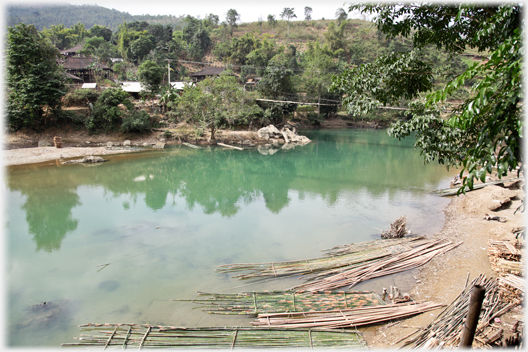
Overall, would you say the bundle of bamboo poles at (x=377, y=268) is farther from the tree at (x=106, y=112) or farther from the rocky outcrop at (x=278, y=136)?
the tree at (x=106, y=112)

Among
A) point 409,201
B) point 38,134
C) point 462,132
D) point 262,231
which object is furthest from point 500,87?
point 38,134

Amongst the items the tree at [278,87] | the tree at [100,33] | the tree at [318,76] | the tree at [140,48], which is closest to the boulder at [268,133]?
the tree at [278,87]

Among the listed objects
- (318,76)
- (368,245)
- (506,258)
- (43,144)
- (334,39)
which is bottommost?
(368,245)

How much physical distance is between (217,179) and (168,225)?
645 cm

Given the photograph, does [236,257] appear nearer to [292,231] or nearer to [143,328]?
[292,231]

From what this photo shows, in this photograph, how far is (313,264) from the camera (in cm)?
696

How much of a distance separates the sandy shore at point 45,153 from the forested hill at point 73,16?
94.5 m

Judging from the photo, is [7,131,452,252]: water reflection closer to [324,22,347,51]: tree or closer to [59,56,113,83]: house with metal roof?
[59,56,113,83]: house with metal roof

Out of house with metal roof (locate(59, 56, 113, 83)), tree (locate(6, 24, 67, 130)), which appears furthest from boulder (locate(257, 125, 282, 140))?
house with metal roof (locate(59, 56, 113, 83))

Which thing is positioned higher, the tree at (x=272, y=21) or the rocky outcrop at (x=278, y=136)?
the tree at (x=272, y=21)

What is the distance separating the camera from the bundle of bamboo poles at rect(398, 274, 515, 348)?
4124 mm

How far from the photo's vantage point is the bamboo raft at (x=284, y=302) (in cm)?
539

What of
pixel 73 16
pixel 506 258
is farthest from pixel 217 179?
pixel 73 16

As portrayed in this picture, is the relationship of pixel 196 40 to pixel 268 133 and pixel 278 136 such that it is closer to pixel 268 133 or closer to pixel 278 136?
pixel 268 133
